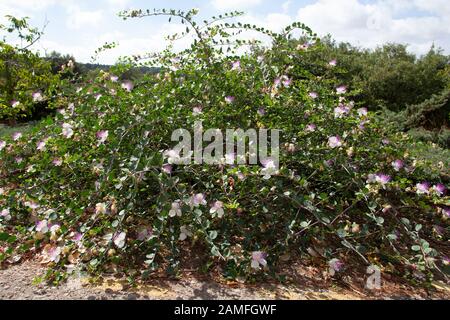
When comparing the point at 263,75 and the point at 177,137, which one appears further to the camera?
the point at 263,75

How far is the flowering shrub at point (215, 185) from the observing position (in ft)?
7.51

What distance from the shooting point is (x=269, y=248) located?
92.0 inches

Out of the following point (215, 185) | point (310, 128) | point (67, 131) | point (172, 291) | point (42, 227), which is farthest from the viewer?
point (310, 128)

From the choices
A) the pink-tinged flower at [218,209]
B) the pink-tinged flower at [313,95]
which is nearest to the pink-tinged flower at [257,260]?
the pink-tinged flower at [218,209]

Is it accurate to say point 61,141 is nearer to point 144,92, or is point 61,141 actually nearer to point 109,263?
point 144,92

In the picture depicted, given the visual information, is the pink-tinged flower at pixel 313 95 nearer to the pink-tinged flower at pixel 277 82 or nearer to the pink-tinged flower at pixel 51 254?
the pink-tinged flower at pixel 277 82

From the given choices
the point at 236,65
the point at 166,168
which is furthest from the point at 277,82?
the point at 166,168

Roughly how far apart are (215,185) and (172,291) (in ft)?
2.38

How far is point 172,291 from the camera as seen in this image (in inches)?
82.9

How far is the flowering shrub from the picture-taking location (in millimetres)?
2289

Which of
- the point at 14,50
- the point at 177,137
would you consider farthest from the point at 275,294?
the point at 14,50

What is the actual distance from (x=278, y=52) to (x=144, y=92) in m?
1.21

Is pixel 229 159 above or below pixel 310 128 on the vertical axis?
below

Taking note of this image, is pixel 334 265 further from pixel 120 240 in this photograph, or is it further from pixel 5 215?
pixel 5 215
